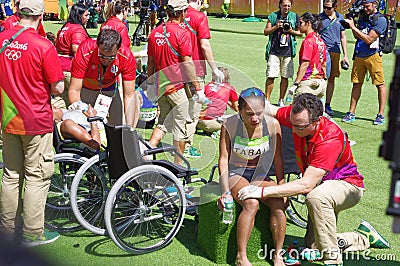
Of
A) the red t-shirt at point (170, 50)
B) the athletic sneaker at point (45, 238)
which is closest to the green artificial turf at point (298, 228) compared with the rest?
the athletic sneaker at point (45, 238)

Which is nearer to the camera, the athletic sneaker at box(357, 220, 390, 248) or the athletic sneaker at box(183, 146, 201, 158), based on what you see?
the athletic sneaker at box(357, 220, 390, 248)

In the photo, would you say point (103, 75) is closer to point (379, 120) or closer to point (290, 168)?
point (290, 168)

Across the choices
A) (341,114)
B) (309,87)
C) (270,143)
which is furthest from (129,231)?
(341,114)

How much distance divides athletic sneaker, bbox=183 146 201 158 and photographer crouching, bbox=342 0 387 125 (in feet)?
9.67

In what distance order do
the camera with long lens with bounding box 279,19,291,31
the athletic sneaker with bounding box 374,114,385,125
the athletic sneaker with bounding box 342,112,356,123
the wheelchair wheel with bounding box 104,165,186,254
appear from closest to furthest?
the wheelchair wheel with bounding box 104,165,186,254 → the athletic sneaker with bounding box 374,114,385,125 → the athletic sneaker with bounding box 342,112,356,123 → the camera with long lens with bounding box 279,19,291,31

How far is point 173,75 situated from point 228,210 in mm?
2172

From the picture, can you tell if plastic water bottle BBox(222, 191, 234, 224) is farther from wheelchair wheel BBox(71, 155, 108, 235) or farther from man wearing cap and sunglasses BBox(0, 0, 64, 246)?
man wearing cap and sunglasses BBox(0, 0, 64, 246)

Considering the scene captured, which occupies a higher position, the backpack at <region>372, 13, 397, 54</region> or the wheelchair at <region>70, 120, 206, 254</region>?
the backpack at <region>372, 13, 397, 54</region>

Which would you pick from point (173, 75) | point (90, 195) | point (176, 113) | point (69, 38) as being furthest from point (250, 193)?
point (69, 38)

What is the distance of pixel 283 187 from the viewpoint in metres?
4.01

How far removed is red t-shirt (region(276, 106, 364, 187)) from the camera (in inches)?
157

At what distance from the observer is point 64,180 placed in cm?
494

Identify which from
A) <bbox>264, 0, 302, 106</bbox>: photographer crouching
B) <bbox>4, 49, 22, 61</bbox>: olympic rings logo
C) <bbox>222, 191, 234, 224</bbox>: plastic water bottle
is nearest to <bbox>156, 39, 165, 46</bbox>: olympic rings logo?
<bbox>4, 49, 22, 61</bbox>: olympic rings logo

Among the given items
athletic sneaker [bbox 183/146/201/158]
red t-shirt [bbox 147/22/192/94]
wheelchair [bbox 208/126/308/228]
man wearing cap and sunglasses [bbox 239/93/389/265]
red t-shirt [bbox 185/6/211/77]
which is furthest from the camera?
red t-shirt [bbox 185/6/211/77]
